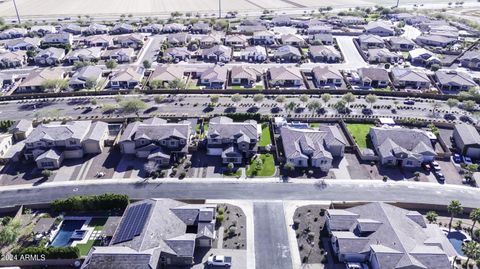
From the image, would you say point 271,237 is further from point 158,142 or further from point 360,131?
point 360,131

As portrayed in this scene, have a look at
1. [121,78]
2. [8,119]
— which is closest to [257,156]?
[121,78]

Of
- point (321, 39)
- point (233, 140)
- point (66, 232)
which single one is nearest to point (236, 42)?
point (321, 39)

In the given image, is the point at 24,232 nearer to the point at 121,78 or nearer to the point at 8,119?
the point at 8,119

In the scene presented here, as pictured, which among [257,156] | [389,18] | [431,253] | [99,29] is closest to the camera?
[431,253]

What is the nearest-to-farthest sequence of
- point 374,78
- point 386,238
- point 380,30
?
point 386,238, point 374,78, point 380,30

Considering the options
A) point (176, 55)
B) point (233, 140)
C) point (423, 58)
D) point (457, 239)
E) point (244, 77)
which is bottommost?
point (457, 239)

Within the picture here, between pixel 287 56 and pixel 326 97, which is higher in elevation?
pixel 287 56
